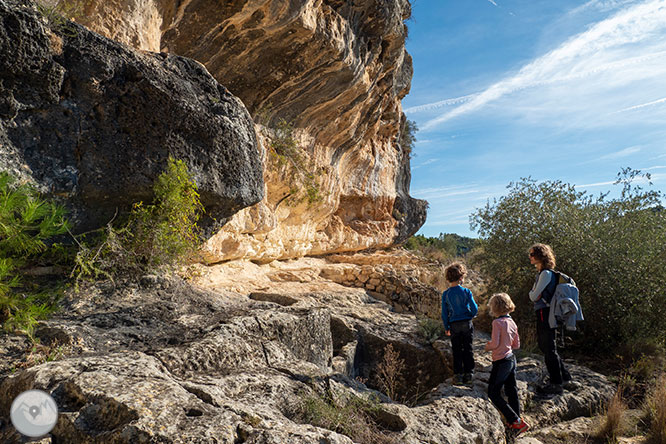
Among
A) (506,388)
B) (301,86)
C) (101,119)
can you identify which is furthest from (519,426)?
(301,86)

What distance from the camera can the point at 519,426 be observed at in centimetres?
423

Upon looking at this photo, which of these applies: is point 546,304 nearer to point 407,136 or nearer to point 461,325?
point 461,325

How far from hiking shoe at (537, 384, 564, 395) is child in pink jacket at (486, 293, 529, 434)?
118 centimetres

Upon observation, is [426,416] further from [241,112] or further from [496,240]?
[496,240]

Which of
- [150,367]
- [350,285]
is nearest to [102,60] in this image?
[150,367]

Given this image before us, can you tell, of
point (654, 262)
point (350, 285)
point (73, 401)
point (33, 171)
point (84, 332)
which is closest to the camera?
point (73, 401)

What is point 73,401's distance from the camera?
2.39m

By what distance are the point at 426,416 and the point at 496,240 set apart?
21.6 ft

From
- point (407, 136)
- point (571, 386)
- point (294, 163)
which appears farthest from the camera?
point (407, 136)

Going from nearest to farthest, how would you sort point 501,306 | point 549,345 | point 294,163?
point 501,306, point 549,345, point 294,163

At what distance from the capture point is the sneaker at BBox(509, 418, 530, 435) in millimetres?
4234

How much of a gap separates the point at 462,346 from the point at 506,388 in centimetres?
76

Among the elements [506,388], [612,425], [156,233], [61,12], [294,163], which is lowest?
[612,425]

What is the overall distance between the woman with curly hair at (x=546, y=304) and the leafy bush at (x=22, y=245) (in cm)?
538
